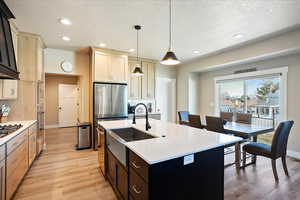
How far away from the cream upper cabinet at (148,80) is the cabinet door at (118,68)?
1.01 meters

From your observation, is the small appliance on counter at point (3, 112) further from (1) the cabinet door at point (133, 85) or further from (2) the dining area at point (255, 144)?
(2) the dining area at point (255, 144)

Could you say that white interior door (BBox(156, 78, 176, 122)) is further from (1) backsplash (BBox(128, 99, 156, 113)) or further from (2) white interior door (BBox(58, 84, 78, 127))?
(2) white interior door (BBox(58, 84, 78, 127))

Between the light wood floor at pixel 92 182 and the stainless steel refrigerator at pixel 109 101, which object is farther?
the stainless steel refrigerator at pixel 109 101

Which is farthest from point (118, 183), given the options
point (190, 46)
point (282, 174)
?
point (190, 46)

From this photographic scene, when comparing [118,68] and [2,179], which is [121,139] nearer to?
[2,179]

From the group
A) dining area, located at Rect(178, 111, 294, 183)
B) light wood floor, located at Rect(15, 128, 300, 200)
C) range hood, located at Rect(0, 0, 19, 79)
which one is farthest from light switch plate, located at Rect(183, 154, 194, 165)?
range hood, located at Rect(0, 0, 19, 79)

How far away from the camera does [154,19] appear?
261cm

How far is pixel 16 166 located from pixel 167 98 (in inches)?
198

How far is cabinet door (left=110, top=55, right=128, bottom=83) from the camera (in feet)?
14.1

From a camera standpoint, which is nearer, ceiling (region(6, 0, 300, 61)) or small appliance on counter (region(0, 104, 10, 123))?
ceiling (region(6, 0, 300, 61))

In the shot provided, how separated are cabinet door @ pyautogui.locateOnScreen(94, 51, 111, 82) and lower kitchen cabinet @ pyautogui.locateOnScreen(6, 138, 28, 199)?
223 cm

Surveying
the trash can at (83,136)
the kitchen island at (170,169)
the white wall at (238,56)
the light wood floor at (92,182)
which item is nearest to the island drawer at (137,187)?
the kitchen island at (170,169)

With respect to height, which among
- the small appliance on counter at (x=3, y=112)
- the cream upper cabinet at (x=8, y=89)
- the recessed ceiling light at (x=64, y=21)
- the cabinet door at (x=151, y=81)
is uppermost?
the recessed ceiling light at (x=64, y=21)

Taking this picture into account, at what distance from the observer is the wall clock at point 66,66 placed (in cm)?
416
